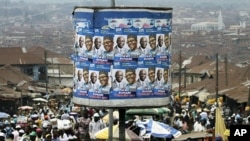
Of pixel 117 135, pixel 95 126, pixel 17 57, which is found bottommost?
Answer: pixel 17 57

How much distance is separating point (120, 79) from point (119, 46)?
1.06ft

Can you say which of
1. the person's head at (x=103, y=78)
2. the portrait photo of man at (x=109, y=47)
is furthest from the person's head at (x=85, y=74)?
the portrait photo of man at (x=109, y=47)

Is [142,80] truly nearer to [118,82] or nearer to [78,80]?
[118,82]

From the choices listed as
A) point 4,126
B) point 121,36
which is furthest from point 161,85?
point 4,126

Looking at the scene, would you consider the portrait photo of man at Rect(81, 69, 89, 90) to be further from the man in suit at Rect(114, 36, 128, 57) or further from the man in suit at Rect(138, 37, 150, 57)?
the man in suit at Rect(138, 37, 150, 57)

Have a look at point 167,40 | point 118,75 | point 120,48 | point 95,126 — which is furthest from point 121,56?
point 95,126

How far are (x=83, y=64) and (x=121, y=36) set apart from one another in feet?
1.60

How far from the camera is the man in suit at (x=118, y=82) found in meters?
7.75

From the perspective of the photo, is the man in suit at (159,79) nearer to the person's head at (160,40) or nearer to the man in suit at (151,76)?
the man in suit at (151,76)

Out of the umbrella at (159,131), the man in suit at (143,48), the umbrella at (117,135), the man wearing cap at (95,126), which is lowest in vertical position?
the man wearing cap at (95,126)

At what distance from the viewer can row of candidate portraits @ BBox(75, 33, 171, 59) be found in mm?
7723

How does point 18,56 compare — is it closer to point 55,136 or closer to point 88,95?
point 55,136

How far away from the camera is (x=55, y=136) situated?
43.2ft

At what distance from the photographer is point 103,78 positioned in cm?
779
